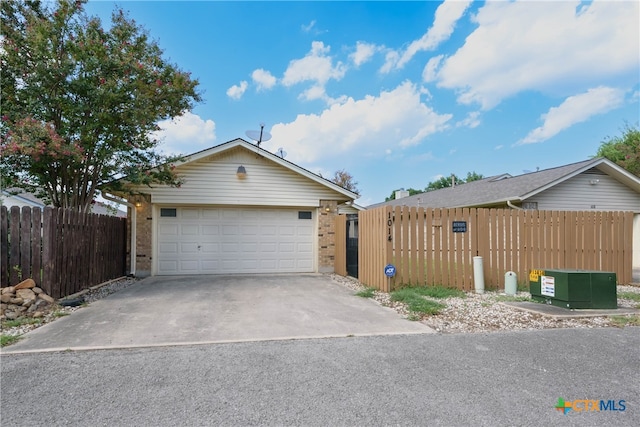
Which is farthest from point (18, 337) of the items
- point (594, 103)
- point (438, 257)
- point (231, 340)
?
point (594, 103)

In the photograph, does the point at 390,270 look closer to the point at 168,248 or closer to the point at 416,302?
the point at 416,302

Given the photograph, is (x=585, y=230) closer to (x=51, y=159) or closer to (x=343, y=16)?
(x=343, y=16)

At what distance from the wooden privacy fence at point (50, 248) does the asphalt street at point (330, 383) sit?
2.79 metres

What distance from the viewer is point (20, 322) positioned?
481 cm

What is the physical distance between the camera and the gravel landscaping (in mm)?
4789

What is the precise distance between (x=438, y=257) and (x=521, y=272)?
7.35 ft

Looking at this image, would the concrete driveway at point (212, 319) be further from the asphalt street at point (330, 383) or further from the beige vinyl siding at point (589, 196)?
the beige vinyl siding at point (589, 196)

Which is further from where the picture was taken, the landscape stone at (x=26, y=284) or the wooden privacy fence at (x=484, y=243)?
the wooden privacy fence at (x=484, y=243)

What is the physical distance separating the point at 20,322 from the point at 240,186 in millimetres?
6433

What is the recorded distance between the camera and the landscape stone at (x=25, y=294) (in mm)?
5348

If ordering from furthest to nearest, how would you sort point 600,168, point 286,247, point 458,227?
point 600,168
point 286,247
point 458,227

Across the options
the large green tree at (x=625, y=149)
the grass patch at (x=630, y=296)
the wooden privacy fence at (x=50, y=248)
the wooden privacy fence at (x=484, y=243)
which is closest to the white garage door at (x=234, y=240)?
the wooden privacy fence at (x=50, y=248)

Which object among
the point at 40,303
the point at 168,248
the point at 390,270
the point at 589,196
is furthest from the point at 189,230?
the point at 589,196

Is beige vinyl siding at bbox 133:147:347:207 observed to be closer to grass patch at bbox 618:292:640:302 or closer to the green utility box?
the green utility box
